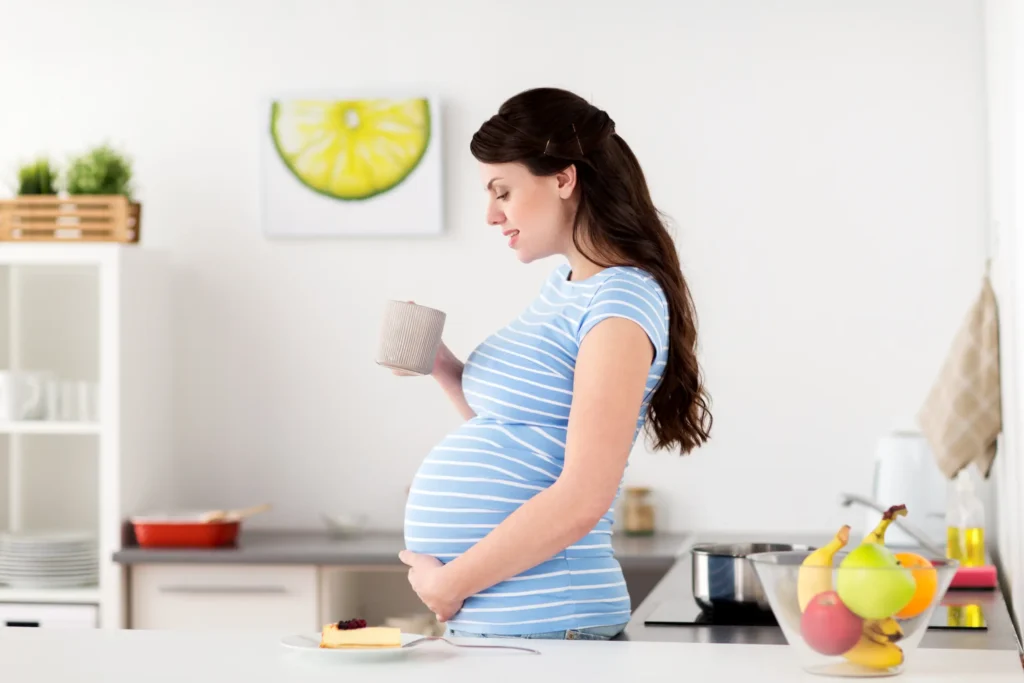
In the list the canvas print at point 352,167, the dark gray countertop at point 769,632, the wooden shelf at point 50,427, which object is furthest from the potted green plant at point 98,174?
the dark gray countertop at point 769,632

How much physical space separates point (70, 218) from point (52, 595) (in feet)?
2.86

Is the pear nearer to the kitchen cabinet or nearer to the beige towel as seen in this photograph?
the beige towel

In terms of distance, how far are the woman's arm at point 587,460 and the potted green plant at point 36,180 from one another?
2.01 metres

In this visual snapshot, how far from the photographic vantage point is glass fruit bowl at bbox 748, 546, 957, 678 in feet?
3.64

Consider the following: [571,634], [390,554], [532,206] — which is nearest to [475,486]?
[571,634]

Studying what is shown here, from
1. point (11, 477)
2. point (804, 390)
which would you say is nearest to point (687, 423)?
point (804, 390)

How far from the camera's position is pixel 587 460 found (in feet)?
4.39

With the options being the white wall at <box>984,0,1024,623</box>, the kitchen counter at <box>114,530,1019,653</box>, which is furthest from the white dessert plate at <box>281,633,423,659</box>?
the white wall at <box>984,0,1024,623</box>

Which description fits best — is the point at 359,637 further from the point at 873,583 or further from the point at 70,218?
the point at 70,218

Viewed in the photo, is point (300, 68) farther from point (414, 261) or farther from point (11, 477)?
point (11, 477)

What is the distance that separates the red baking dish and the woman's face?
157 cm

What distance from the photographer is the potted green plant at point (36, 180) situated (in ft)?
9.77

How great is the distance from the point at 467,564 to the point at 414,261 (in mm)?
1815

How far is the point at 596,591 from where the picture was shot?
1435 millimetres
